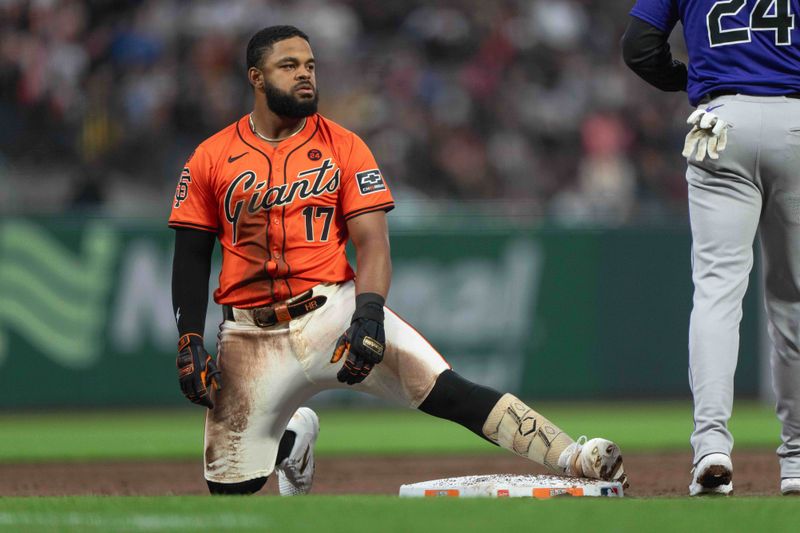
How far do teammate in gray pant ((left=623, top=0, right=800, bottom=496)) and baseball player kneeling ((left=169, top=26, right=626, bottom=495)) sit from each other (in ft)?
2.25

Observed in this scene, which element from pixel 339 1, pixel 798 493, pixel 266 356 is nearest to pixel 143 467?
pixel 266 356

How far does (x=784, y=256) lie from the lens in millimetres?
5105

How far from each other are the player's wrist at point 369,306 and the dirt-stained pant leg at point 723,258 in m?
1.19

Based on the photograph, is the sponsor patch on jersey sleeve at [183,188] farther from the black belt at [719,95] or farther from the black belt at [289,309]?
the black belt at [719,95]

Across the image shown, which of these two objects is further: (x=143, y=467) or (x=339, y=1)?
(x=339, y=1)

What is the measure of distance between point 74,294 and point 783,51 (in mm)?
8033

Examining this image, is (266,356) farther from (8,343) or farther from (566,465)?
(8,343)

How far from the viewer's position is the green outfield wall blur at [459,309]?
11648 millimetres

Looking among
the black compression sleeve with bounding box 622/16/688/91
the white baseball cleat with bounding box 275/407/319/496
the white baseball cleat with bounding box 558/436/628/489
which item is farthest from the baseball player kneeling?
the black compression sleeve with bounding box 622/16/688/91

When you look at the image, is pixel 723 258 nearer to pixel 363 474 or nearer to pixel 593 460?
pixel 593 460

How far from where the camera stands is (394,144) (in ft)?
44.8

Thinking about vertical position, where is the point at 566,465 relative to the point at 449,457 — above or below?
above

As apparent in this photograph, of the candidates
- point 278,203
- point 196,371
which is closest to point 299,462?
point 196,371

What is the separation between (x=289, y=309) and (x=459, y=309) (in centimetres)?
689
